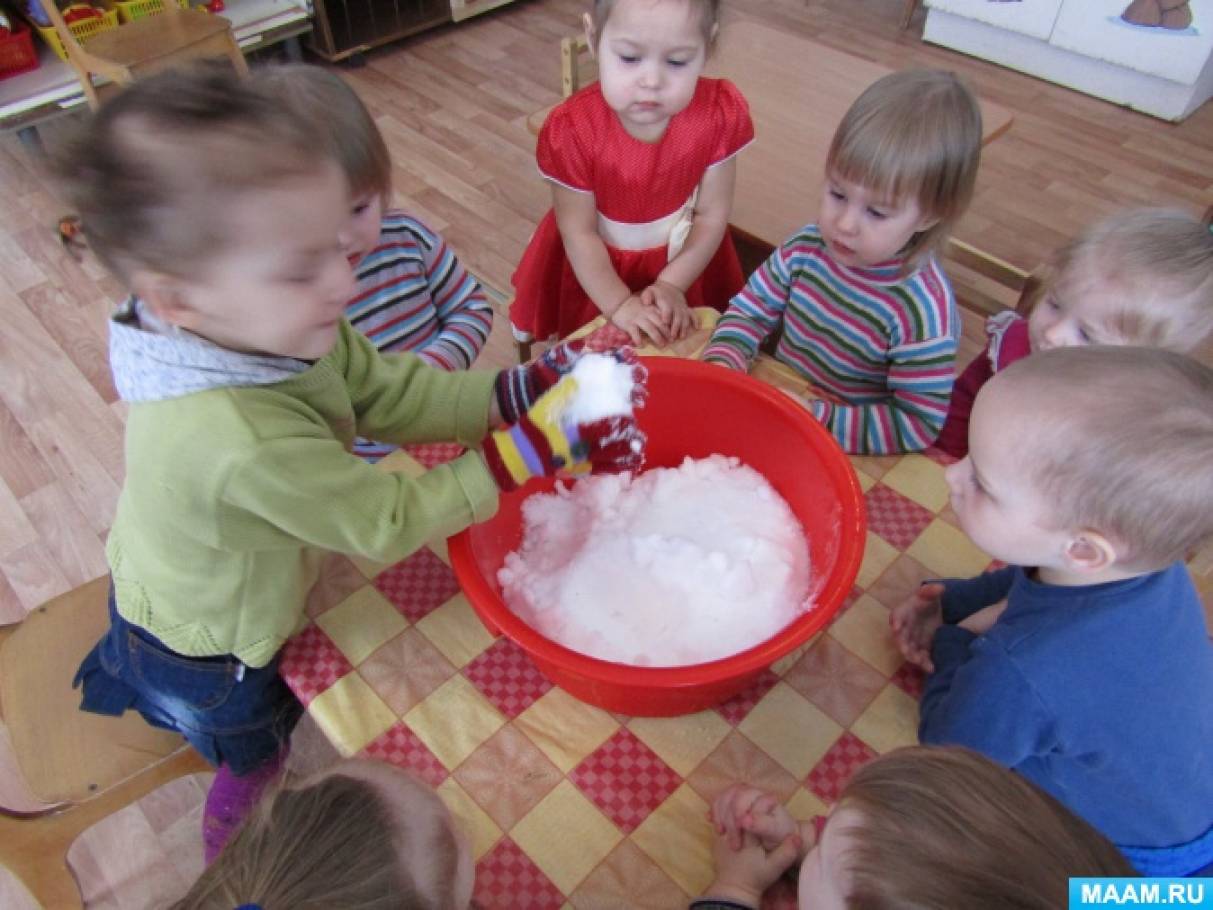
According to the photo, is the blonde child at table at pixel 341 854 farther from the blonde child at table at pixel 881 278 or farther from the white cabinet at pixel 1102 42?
the white cabinet at pixel 1102 42

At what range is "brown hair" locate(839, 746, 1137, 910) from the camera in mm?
498

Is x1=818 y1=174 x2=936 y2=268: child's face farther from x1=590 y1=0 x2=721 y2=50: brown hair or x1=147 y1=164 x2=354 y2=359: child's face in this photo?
x1=147 y1=164 x2=354 y2=359: child's face

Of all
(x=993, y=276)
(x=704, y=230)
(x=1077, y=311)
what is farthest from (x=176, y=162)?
(x=993, y=276)

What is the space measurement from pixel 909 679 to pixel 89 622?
0.99 metres

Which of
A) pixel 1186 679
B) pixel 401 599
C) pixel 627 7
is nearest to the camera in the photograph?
pixel 1186 679

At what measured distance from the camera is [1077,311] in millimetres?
1162

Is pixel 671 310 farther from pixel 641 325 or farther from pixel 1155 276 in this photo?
pixel 1155 276

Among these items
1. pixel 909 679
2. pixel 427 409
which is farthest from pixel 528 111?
pixel 909 679

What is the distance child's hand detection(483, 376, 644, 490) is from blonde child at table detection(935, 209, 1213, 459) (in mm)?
552

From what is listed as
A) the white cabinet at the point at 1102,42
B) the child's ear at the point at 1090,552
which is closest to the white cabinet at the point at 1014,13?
the white cabinet at the point at 1102,42

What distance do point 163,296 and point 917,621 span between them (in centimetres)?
76

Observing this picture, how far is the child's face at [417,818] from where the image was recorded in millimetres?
593

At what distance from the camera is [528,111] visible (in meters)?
3.11

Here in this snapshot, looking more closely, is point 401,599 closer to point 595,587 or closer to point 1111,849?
point 595,587
